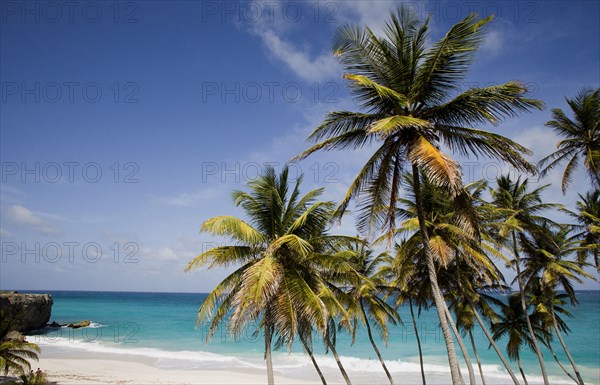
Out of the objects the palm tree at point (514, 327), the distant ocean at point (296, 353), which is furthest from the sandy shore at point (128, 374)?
the palm tree at point (514, 327)

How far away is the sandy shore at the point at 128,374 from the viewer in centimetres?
2017

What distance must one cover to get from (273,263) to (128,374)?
18.2 metres

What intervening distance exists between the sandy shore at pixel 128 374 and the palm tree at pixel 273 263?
13523 mm

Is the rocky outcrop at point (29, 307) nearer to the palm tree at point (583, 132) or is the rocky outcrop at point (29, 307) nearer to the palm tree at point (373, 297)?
the palm tree at point (373, 297)

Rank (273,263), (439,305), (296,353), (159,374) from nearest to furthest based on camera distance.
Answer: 1. (439,305)
2. (273,263)
3. (159,374)
4. (296,353)

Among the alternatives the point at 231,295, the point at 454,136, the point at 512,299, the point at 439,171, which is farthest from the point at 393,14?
the point at 512,299

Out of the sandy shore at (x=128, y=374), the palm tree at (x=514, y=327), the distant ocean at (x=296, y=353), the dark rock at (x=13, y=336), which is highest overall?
the dark rock at (x=13, y=336)

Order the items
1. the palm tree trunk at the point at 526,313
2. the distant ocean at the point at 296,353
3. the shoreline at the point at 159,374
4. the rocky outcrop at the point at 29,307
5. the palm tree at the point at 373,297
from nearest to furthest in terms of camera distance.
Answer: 1. the palm tree at the point at 373,297
2. the palm tree trunk at the point at 526,313
3. the shoreline at the point at 159,374
4. the distant ocean at the point at 296,353
5. the rocky outcrop at the point at 29,307

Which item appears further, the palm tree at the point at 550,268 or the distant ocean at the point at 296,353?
the distant ocean at the point at 296,353

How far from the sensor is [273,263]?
9898 millimetres

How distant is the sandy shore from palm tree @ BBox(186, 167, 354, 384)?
13.5 metres

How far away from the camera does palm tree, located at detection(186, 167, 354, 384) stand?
902 centimetres

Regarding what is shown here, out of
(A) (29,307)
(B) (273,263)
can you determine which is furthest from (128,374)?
(A) (29,307)

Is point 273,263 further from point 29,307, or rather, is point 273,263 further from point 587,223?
point 29,307
